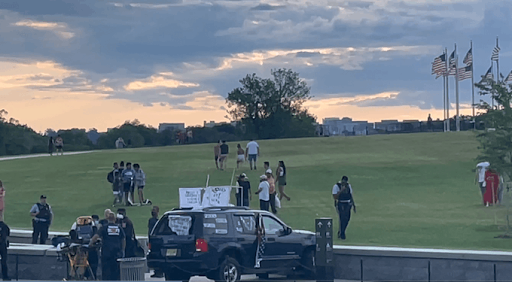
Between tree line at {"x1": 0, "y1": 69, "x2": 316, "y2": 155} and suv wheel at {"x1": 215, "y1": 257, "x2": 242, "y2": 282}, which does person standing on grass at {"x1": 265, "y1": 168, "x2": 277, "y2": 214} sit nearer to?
suv wheel at {"x1": 215, "y1": 257, "x2": 242, "y2": 282}

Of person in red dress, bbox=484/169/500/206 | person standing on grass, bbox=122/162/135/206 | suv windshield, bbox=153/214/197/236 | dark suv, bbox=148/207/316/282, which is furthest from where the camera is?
person standing on grass, bbox=122/162/135/206

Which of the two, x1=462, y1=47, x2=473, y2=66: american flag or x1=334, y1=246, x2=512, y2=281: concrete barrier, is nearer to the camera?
x1=334, y1=246, x2=512, y2=281: concrete barrier

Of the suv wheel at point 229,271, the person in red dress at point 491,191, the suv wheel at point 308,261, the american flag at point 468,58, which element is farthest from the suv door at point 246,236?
the american flag at point 468,58

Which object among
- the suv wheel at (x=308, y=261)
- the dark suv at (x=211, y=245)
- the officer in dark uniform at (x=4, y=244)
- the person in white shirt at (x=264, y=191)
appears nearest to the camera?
the dark suv at (x=211, y=245)

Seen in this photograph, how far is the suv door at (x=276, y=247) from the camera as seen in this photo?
1727cm

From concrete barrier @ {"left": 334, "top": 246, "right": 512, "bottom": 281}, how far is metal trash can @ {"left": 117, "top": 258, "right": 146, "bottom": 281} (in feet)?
13.7

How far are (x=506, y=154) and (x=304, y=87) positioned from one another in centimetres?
10572

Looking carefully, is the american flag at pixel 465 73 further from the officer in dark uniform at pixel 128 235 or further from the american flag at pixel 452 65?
the officer in dark uniform at pixel 128 235

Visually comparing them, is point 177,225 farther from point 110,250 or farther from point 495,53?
point 495,53

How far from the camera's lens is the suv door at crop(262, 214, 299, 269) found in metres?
17.3

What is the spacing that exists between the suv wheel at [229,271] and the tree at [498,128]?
10.4 m

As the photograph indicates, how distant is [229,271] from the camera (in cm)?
1647

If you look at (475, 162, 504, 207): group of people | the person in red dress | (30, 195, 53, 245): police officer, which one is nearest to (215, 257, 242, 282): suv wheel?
(30, 195, 53, 245): police officer

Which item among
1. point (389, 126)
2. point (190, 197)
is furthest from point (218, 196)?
point (389, 126)
